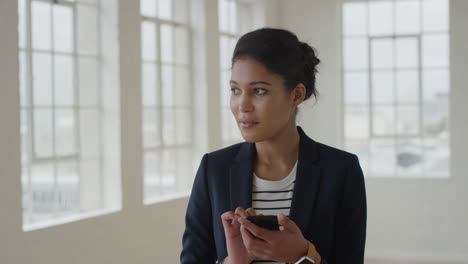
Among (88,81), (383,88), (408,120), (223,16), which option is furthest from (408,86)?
(88,81)

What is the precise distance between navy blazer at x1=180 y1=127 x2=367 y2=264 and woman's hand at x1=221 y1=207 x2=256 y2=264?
10 centimetres

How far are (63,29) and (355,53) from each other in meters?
4.24

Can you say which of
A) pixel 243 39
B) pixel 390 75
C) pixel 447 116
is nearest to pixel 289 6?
pixel 390 75

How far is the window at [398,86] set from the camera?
7559mm

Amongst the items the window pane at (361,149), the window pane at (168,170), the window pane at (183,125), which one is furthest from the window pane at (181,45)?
the window pane at (361,149)

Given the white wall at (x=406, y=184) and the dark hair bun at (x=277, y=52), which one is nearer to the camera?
the dark hair bun at (x=277, y=52)

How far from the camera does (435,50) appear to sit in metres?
7.56

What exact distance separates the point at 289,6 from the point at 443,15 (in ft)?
6.40

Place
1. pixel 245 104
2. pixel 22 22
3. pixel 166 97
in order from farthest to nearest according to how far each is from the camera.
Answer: pixel 166 97, pixel 22 22, pixel 245 104

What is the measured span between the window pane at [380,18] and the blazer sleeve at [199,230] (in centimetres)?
656

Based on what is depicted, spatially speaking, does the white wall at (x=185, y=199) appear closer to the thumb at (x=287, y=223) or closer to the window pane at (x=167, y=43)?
the window pane at (x=167, y=43)

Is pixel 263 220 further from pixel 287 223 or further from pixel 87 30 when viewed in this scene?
pixel 87 30

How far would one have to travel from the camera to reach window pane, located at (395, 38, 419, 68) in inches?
301

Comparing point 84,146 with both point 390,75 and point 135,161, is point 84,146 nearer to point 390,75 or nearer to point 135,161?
point 135,161
